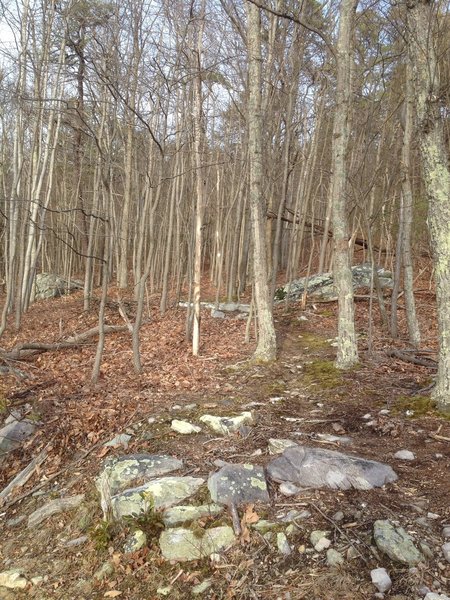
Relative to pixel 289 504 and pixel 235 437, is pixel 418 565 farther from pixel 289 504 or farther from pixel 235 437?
pixel 235 437

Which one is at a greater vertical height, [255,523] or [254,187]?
[254,187]

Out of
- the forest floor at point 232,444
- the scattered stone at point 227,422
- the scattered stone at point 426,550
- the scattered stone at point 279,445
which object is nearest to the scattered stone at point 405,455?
the forest floor at point 232,444

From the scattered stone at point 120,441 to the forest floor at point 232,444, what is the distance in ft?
0.25

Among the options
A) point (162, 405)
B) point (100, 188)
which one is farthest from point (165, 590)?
point (100, 188)

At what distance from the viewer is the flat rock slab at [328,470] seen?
11.1 ft

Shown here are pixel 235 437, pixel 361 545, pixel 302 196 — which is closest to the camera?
pixel 361 545

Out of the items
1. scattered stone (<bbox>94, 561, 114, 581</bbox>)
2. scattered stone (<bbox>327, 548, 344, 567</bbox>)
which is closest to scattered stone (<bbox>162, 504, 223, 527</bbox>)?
scattered stone (<bbox>94, 561, 114, 581</bbox>)

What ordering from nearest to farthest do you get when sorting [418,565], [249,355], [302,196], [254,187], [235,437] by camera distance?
[418,565] → [235,437] → [254,187] → [249,355] → [302,196]

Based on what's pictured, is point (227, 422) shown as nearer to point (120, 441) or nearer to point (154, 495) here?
point (120, 441)

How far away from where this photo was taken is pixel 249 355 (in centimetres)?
771

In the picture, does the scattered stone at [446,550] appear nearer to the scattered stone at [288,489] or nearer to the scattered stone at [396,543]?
the scattered stone at [396,543]

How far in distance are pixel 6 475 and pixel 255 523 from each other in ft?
10.0

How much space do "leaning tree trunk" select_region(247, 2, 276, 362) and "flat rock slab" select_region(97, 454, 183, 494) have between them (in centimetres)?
348

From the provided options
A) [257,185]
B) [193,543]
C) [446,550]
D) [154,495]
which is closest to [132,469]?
[154,495]
